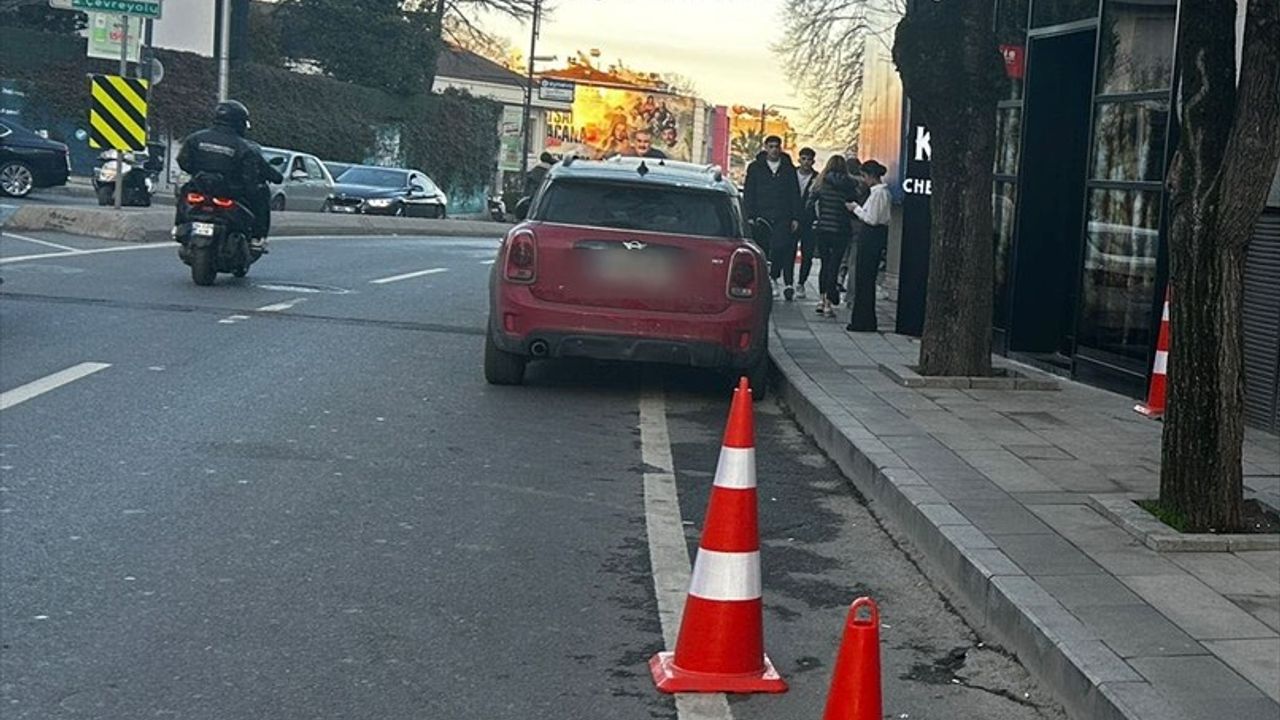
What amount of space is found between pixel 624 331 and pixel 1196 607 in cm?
559

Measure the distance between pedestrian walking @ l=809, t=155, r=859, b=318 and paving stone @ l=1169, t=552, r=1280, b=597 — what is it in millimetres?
11221

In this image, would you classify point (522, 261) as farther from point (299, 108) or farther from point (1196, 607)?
point (299, 108)

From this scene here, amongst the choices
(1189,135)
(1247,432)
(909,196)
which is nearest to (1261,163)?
(1189,135)

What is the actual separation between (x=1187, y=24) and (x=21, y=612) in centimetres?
484

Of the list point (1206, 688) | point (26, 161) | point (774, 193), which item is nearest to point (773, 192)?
point (774, 193)

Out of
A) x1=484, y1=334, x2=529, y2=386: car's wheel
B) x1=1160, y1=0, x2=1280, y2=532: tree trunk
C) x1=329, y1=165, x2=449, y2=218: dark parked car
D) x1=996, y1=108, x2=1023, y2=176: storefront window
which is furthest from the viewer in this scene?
x1=329, y1=165, x2=449, y2=218: dark parked car

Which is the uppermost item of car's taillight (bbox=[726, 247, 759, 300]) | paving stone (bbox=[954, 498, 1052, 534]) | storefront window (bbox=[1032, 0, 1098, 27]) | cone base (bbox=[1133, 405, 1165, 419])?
storefront window (bbox=[1032, 0, 1098, 27])

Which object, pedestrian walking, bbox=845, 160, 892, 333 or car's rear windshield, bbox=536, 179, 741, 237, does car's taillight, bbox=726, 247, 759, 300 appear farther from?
pedestrian walking, bbox=845, 160, 892, 333

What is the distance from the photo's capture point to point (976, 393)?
1161 centimetres

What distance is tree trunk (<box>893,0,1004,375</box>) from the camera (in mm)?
11695

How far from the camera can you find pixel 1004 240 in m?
15.2

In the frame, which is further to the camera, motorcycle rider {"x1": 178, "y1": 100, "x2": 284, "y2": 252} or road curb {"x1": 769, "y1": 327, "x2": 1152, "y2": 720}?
motorcycle rider {"x1": 178, "y1": 100, "x2": 284, "y2": 252}

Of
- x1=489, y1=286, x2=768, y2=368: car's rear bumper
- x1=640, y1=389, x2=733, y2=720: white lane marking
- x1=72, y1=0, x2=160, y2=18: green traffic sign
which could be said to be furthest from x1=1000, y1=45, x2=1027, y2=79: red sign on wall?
x1=72, y1=0, x2=160, y2=18: green traffic sign

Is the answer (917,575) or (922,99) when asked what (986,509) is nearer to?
(917,575)
